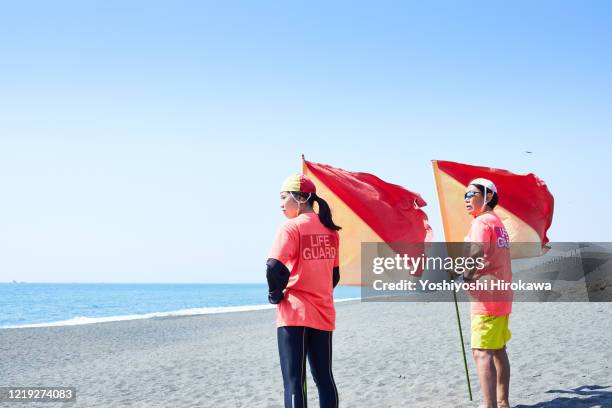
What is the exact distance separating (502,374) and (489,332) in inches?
17.9

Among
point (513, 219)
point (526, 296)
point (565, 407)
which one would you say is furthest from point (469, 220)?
point (526, 296)

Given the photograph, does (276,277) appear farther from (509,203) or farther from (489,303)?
(509,203)

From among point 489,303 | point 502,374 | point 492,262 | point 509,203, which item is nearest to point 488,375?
point 502,374

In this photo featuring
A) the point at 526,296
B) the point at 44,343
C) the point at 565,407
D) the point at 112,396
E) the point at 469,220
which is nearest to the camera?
the point at 565,407

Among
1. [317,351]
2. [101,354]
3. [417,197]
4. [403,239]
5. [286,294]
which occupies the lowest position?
[101,354]

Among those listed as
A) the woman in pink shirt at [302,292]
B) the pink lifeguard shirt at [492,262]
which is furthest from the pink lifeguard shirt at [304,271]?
the pink lifeguard shirt at [492,262]

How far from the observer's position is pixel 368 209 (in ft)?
21.1

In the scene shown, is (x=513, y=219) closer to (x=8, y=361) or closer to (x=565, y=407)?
(x=565, y=407)

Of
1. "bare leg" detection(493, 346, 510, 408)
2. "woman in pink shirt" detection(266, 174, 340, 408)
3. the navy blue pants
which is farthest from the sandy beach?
"woman in pink shirt" detection(266, 174, 340, 408)

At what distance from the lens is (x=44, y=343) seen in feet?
56.1

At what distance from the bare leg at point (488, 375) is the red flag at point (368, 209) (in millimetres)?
1749

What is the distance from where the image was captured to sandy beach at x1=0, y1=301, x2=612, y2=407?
6.95 metres

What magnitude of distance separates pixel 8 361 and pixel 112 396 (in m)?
6.42

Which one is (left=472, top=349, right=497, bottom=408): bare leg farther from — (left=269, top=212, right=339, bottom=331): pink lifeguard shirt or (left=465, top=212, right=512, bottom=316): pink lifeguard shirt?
(left=269, top=212, right=339, bottom=331): pink lifeguard shirt
